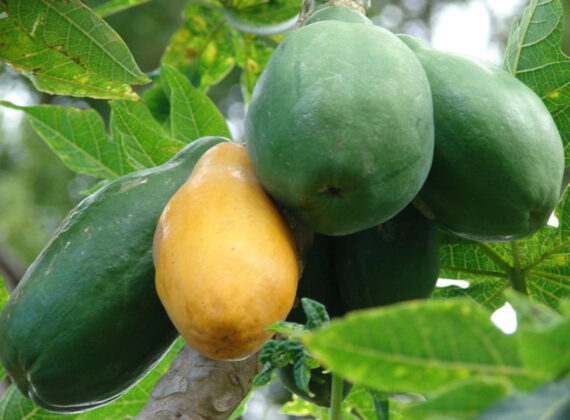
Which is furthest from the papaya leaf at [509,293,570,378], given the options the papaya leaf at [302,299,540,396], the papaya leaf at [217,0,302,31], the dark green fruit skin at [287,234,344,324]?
the papaya leaf at [217,0,302,31]

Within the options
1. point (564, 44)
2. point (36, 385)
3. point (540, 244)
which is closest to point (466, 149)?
point (540, 244)

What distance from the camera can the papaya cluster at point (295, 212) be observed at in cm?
92

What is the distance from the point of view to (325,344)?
20.6 inches

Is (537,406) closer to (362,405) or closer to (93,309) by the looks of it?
(93,309)

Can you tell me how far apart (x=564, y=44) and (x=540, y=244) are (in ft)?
15.7

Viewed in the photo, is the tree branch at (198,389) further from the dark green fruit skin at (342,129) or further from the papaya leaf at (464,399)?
the papaya leaf at (464,399)

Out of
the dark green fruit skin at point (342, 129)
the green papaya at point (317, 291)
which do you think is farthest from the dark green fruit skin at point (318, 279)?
the dark green fruit skin at point (342, 129)

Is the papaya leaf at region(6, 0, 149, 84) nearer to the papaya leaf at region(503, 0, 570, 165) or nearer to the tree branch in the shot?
the tree branch

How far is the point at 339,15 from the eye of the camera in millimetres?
1146

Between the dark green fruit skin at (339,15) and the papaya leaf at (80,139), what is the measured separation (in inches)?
24.4

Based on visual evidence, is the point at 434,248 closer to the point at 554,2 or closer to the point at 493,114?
the point at 493,114

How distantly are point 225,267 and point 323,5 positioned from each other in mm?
539

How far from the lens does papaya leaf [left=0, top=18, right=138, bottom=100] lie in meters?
1.27

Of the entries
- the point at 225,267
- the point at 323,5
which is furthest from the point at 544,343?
the point at 323,5
